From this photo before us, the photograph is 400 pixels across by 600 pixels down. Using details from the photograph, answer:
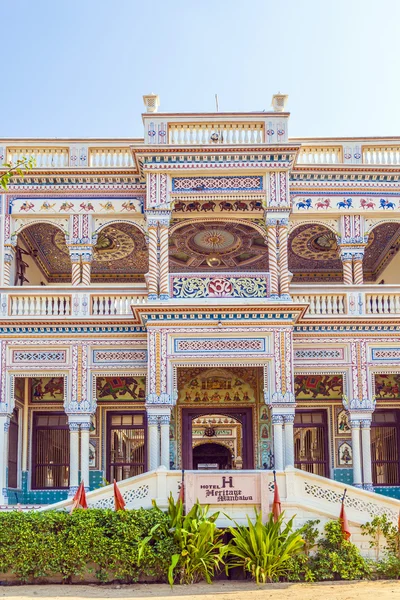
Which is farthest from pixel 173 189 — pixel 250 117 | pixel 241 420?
pixel 241 420

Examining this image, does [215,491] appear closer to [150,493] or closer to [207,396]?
[150,493]

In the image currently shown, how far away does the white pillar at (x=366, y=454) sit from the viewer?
63.3 feet

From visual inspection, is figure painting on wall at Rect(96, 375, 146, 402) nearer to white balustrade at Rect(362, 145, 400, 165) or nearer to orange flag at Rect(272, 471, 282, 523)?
orange flag at Rect(272, 471, 282, 523)

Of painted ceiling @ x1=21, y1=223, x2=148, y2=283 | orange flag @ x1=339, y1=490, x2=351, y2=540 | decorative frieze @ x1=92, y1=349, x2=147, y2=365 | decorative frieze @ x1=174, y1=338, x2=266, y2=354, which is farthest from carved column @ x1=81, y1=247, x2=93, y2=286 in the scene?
orange flag @ x1=339, y1=490, x2=351, y2=540

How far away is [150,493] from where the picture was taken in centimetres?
1616

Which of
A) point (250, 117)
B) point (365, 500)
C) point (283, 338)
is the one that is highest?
point (250, 117)

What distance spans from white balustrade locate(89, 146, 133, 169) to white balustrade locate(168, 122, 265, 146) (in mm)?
1446

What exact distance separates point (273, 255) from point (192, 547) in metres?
7.42

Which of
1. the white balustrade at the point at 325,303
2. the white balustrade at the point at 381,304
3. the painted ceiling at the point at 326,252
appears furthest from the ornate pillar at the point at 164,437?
the painted ceiling at the point at 326,252

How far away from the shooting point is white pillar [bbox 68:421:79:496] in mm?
19172

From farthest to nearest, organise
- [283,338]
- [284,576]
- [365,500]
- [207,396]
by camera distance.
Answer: [207,396] < [283,338] < [365,500] < [284,576]

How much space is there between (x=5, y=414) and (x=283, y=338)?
21.5 feet

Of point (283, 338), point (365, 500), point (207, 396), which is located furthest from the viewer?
point (207, 396)

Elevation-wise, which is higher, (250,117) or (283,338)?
(250,117)
